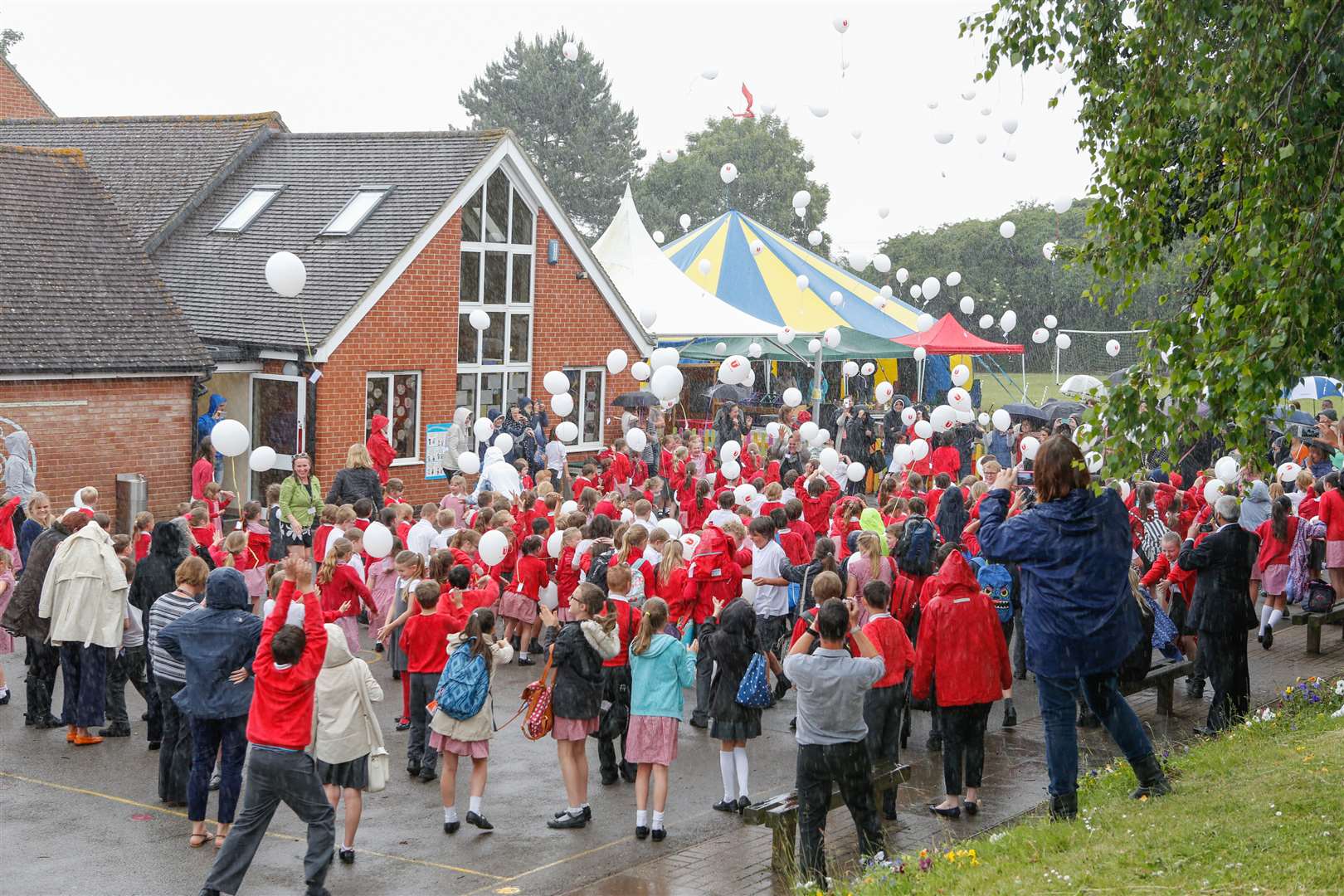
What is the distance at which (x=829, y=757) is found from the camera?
7.69 metres

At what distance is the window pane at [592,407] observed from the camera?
2689cm

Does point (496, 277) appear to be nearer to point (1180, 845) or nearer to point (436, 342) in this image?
point (436, 342)

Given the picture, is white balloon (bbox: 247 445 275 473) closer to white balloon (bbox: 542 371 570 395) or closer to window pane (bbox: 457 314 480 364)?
white balloon (bbox: 542 371 570 395)

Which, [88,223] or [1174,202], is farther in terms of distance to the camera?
[88,223]

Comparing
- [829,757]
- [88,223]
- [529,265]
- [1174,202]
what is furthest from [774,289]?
[829,757]

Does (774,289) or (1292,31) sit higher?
(774,289)

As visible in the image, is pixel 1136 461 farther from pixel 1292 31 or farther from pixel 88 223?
pixel 88 223

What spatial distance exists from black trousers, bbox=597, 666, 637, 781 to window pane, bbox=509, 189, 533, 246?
16.5 m

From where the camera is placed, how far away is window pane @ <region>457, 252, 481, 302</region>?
24922 millimetres

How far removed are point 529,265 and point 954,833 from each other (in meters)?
18.5

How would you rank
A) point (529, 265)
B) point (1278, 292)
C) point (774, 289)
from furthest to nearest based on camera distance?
point (774, 289) < point (529, 265) < point (1278, 292)

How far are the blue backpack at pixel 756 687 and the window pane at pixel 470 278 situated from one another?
662 inches

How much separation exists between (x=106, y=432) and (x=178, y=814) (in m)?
12.2

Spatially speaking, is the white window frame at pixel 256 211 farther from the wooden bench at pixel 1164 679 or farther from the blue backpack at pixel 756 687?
the blue backpack at pixel 756 687
